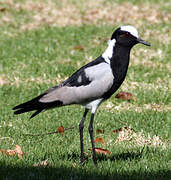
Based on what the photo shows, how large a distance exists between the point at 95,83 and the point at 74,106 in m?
2.79

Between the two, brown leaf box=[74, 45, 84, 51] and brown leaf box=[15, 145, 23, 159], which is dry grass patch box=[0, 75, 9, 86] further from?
brown leaf box=[15, 145, 23, 159]

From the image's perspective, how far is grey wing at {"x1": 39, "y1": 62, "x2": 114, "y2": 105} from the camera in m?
5.15

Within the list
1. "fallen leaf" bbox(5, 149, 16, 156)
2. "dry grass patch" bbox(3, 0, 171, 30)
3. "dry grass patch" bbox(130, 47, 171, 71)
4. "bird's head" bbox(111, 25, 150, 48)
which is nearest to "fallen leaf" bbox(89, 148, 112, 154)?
"fallen leaf" bbox(5, 149, 16, 156)

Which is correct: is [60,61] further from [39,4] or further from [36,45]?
[39,4]

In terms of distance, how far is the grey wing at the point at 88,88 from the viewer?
5.15 m

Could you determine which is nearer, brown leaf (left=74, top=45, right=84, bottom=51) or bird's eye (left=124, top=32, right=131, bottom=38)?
bird's eye (left=124, top=32, right=131, bottom=38)

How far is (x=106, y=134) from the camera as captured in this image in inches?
256

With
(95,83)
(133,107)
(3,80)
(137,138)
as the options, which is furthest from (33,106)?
(3,80)

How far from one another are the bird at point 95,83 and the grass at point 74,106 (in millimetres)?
486

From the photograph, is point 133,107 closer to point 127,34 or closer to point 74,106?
point 74,106

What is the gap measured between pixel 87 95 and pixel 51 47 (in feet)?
19.1

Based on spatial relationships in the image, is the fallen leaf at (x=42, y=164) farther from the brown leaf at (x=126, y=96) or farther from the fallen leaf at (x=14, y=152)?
the brown leaf at (x=126, y=96)

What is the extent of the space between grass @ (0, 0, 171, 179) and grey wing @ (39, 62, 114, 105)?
66cm

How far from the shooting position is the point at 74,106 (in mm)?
7930
